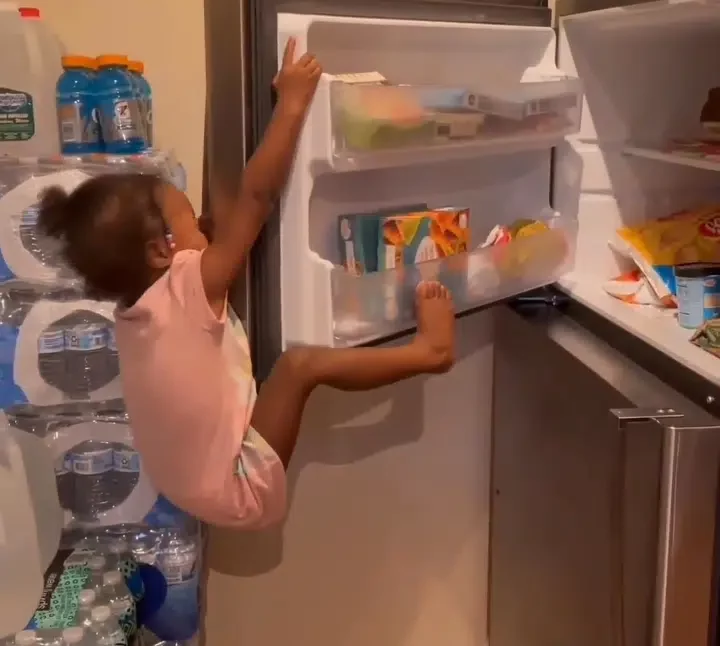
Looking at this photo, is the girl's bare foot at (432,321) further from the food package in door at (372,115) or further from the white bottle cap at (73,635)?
the white bottle cap at (73,635)

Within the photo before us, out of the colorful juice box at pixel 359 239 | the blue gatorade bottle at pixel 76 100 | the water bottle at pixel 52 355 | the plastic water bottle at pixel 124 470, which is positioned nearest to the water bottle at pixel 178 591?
the plastic water bottle at pixel 124 470

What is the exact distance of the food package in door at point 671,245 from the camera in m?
1.45

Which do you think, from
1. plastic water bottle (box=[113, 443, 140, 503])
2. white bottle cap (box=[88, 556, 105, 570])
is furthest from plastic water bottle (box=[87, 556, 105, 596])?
plastic water bottle (box=[113, 443, 140, 503])

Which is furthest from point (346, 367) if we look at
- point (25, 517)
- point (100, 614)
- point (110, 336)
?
point (25, 517)

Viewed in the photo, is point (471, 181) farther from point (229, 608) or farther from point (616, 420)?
point (229, 608)

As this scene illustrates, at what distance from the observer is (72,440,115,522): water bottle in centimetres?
145

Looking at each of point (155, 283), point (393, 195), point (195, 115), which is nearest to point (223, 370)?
point (155, 283)

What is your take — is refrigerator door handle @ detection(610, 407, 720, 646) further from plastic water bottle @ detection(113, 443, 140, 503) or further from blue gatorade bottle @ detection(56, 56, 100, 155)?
blue gatorade bottle @ detection(56, 56, 100, 155)

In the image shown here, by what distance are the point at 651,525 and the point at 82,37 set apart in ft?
3.76

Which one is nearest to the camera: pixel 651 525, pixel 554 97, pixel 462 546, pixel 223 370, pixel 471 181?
pixel 651 525

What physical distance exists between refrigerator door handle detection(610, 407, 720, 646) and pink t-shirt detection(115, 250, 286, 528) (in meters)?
0.50

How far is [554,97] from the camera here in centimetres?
134

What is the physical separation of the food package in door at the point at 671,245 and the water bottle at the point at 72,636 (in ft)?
3.40

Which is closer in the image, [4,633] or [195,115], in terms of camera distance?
[4,633]
